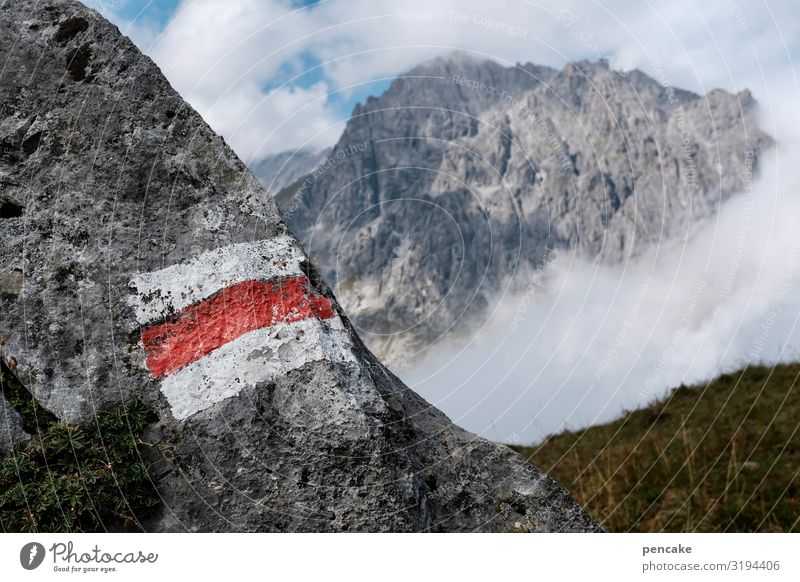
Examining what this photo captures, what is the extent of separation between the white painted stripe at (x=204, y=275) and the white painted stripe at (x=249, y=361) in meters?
0.45

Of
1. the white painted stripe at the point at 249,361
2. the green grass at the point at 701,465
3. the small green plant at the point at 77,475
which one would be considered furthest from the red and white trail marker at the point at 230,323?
the green grass at the point at 701,465

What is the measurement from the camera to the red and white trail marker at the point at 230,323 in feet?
16.4

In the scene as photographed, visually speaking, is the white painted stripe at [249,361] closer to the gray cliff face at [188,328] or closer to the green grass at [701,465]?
the gray cliff face at [188,328]

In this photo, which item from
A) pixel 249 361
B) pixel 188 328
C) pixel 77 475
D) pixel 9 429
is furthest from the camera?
pixel 188 328

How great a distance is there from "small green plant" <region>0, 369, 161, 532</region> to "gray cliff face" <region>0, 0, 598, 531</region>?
0.38 ft

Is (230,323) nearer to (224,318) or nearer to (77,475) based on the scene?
(224,318)

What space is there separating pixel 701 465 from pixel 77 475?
9608 mm

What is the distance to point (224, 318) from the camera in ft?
17.1

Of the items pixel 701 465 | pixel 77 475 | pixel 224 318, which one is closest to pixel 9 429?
pixel 77 475

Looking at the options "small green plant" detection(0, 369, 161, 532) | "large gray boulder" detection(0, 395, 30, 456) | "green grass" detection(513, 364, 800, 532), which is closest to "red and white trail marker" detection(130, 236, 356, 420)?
"small green plant" detection(0, 369, 161, 532)

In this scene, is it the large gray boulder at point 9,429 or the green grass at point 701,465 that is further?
the green grass at point 701,465

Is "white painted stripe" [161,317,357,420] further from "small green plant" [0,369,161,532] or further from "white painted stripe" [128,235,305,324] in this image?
"white painted stripe" [128,235,305,324]

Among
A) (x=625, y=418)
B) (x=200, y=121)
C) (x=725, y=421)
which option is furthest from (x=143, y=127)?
(x=625, y=418)

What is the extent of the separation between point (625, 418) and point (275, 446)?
12823 millimetres
